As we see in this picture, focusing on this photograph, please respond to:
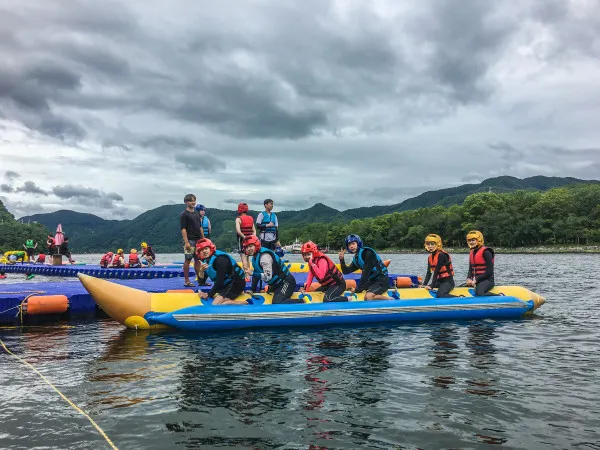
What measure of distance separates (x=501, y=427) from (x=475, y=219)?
11827 cm

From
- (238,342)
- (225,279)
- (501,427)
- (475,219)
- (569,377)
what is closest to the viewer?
(501,427)

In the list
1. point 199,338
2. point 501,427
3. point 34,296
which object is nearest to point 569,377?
point 501,427

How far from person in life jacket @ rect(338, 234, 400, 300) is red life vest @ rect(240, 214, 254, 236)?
342cm

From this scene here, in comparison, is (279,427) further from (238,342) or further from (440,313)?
(440,313)

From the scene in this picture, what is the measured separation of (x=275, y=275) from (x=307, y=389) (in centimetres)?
493

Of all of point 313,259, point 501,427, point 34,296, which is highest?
point 313,259

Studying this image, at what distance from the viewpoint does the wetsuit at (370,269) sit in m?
12.1

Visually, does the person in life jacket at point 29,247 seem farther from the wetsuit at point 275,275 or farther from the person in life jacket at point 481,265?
the person in life jacket at point 481,265

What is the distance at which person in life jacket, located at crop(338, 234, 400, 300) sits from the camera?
1206 centimetres

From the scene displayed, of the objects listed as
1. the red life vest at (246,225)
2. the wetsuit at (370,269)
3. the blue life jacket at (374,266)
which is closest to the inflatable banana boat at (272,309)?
Result: the wetsuit at (370,269)

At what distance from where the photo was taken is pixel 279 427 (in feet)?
17.8

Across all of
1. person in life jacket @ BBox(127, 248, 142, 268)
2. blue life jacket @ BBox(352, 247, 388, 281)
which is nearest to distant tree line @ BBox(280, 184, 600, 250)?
person in life jacket @ BBox(127, 248, 142, 268)

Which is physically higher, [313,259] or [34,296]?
[313,259]

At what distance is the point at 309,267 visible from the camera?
12023mm
